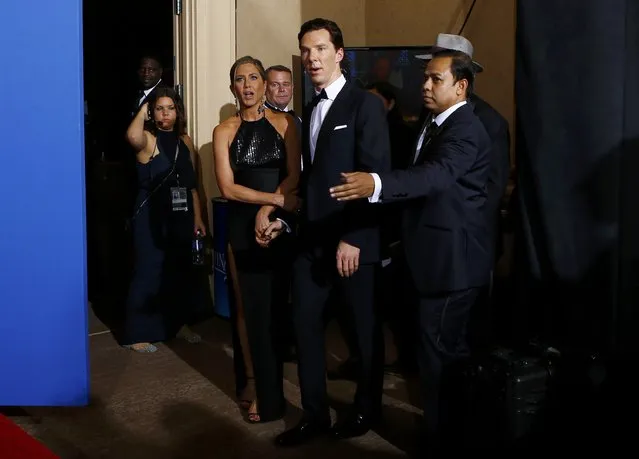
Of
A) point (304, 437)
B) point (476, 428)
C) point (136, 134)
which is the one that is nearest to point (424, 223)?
point (476, 428)

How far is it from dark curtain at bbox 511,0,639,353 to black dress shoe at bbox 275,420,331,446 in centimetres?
91

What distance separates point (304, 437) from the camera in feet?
9.24

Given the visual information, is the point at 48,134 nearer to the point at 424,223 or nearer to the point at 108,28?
the point at 424,223

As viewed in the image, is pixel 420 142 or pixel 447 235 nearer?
pixel 447 235

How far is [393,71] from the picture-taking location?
5172mm

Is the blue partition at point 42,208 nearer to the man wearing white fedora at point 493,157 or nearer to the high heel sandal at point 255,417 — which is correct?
the high heel sandal at point 255,417

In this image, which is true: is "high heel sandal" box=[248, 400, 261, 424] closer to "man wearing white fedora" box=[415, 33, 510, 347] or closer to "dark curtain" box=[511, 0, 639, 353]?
"man wearing white fedora" box=[415, 33, 510, 347]

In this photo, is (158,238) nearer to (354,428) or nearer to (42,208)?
(42,208)

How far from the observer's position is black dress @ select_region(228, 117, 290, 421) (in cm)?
287

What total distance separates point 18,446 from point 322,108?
1630 millimetres

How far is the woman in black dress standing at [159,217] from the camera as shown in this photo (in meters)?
4.13

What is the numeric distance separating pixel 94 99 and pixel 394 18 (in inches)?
125

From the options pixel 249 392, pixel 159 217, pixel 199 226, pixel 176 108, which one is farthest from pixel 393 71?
pixel 249 392

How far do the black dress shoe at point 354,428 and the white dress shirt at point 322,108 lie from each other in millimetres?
984
